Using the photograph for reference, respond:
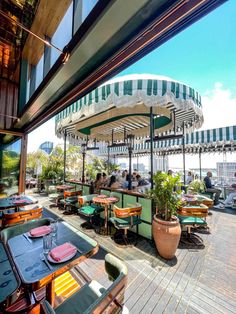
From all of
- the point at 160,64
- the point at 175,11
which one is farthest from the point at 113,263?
the point at 160,64

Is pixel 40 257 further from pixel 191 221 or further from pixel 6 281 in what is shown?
pixel 191 221

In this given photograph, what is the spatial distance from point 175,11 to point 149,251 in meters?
3.49

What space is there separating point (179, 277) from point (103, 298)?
79.3 inches

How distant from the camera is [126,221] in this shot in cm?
324

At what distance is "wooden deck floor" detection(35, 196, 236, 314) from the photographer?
1.79 metres

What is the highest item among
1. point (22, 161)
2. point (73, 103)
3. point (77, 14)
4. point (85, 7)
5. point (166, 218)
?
point (77, 14)

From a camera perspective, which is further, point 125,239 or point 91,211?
point 91,211

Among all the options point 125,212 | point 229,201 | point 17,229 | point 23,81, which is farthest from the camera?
point 229,201

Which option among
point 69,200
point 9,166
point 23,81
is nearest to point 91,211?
point 69,200

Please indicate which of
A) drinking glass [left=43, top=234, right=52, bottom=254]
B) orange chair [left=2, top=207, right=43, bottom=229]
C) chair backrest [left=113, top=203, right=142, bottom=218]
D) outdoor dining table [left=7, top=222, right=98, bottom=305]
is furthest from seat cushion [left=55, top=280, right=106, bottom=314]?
orange chair [left=2, top=207, right=43, bottom=229]

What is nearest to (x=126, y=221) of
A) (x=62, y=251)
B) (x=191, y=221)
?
(x=191, y=221)

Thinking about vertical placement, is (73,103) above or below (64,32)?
below

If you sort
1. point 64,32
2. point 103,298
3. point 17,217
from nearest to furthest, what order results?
1. point 103,298
2. point 64,32
3. point 17,217

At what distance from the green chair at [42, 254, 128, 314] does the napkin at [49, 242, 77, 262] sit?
13.0 inches
